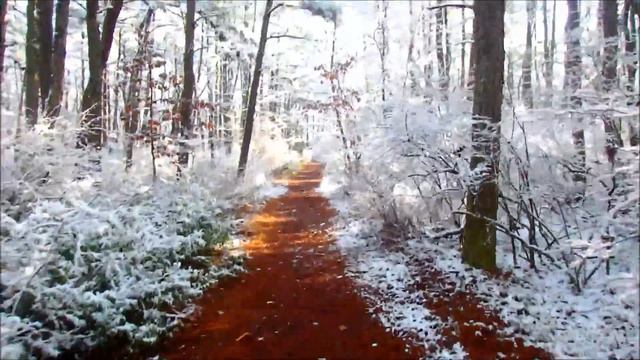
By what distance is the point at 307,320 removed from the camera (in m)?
6.23

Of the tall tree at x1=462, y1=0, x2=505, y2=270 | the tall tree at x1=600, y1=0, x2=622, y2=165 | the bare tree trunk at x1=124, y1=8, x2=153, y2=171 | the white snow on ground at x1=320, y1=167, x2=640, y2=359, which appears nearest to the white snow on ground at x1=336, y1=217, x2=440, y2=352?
the white snow on ground at x1=320, y1=167, x2=640, y2=359

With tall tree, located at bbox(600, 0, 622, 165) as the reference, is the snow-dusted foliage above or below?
below

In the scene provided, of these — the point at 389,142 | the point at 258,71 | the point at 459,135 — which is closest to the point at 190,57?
the point at 258,71

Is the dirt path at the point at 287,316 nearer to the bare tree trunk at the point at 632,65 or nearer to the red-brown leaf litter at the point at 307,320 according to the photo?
the red-brown leaf litter at the point at 307,320

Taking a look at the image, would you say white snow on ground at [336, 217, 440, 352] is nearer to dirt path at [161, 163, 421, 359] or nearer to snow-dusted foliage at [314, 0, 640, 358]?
snow-dusted foliage at [314, 0, 640, 358]

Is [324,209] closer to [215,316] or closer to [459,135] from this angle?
[459,135]

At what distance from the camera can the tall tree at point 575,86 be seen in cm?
665

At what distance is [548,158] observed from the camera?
7441 millimetres

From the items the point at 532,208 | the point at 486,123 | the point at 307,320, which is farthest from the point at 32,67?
the point at 532,208

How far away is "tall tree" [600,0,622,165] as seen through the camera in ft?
21.1

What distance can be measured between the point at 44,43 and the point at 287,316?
7.17 m

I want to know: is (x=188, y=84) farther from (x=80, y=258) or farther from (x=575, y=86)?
(x=80, y=258)

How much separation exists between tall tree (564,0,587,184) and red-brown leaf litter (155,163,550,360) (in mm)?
2605

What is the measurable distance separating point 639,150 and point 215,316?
4907 mm
